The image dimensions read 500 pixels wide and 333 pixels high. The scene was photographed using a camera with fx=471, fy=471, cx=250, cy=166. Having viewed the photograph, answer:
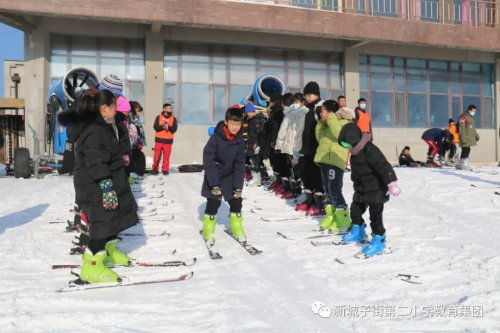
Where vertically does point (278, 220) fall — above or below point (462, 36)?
below

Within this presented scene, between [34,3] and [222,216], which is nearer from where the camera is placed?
[222,216]

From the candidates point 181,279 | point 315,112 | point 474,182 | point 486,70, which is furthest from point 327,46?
point 181,279

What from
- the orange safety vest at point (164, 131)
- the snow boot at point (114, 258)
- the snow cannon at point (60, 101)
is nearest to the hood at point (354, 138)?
the snow boot at point (114, 258)

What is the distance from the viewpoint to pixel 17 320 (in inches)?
123

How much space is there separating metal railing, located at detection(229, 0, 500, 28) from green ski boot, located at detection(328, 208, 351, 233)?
45.8ft

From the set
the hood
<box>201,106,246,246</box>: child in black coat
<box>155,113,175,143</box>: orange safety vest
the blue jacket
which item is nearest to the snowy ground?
<box>201,106,246,246</box>: child in black coat

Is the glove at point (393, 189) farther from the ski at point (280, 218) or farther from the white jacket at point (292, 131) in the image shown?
the white jacket at point (292, 131)

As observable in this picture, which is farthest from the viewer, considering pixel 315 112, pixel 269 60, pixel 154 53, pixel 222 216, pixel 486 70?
pixel 486 70

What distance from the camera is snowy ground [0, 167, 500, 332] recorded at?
3.14 m

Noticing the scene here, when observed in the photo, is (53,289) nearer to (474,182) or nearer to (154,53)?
(474,182)

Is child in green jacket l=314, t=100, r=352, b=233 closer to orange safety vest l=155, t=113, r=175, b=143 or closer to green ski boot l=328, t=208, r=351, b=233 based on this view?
green ski boot l=328, t=208, r=351, b=233

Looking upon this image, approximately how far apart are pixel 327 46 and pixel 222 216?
14.1 meters

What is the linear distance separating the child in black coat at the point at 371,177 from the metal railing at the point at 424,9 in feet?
47.4

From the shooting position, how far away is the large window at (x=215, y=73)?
17.6m
